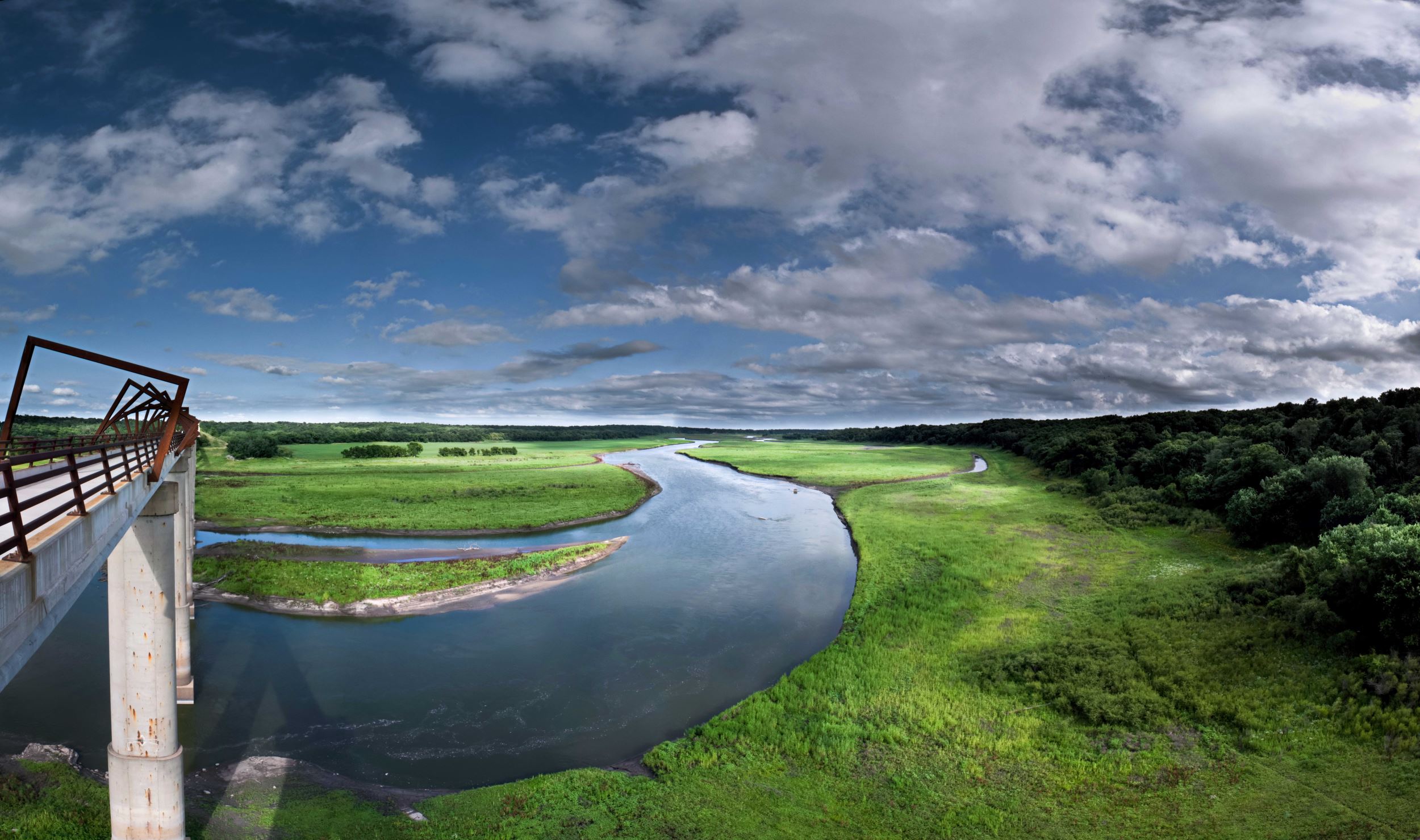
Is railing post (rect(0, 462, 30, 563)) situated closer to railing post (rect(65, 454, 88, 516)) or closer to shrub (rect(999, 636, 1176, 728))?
railing post (rect(65, 454, 88, 516))

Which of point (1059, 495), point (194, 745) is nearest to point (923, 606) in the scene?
point (194, 745)

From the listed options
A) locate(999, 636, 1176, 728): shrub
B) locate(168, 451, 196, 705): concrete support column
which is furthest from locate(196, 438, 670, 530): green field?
locate(999, 636, 1176, 728): shrub

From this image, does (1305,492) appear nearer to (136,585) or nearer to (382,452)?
(136,585)

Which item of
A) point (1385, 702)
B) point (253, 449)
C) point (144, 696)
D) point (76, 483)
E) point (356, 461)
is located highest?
point (76, 483)

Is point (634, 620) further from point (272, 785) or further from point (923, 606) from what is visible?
point (272, 785)

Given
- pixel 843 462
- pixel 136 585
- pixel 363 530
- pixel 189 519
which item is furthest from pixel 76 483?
pixel 843 462

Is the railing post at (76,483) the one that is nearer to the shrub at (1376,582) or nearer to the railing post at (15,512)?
the railing post at (15,512)
